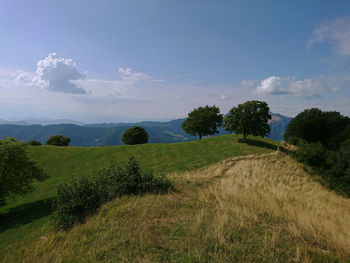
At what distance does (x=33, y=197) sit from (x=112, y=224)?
2311 cm

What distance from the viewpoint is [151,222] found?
21.5 feet

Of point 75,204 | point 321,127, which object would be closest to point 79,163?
point 75,204

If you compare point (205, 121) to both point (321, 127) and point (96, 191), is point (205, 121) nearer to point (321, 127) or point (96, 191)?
point (321, 127)

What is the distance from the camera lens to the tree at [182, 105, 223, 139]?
50875 mm

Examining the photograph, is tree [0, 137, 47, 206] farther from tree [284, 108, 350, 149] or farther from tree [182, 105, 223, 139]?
tree [284, 108, 350, 149]

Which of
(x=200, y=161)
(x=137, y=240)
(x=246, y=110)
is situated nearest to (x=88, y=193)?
(x=137, y=240)

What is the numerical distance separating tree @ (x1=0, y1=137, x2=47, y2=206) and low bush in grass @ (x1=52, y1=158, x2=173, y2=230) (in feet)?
46.5

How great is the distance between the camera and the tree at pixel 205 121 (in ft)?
167

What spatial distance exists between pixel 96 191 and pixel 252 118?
94.9 ft

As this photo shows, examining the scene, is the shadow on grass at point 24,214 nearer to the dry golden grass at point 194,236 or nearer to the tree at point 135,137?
the dry golden grass at point 194,236

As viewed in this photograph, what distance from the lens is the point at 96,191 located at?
963cm

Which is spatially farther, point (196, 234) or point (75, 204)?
point (75, 204)

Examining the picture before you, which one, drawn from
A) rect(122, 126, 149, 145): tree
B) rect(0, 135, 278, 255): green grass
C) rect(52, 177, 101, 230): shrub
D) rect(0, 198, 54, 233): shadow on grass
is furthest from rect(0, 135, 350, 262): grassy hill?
rect(122, 126, 149, 145): tree

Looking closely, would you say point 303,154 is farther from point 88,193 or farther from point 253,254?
point 88,193
